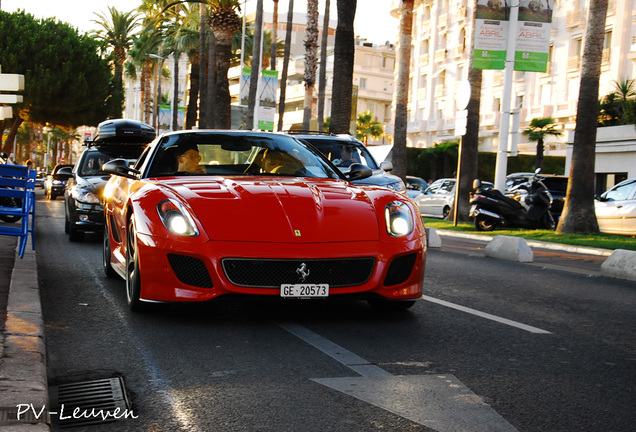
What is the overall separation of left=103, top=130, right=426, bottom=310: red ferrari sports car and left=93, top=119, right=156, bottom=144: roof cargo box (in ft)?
32.2

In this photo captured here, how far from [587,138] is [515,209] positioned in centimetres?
290

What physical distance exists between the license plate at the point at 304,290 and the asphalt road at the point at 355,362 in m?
0.14

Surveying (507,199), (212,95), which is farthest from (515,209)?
(212,95)

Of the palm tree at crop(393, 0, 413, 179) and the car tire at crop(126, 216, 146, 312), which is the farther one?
the palm tree at crop(393, 0, 413, 179)

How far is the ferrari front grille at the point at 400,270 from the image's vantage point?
5.96 meters

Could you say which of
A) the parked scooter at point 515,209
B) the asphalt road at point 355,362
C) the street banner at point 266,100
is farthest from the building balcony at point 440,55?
the asphalt road at point 355,362

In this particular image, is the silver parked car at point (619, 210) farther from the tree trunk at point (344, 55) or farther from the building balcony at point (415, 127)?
the building balcony at point (415, 127)

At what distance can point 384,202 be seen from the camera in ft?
20.5

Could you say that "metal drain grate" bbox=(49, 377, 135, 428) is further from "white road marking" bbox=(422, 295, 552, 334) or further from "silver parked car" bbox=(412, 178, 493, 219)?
"silver parked car" bbox=(412, 178, 493, 219)

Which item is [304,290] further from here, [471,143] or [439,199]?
[439,199]

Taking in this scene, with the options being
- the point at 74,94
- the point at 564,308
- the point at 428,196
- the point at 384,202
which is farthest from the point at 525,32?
the point at 74,94

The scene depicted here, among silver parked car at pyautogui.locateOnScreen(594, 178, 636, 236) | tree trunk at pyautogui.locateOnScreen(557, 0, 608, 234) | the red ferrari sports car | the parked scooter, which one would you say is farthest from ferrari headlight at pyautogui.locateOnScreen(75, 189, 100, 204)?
silver parked car at pyautogui.locateOnScreen(594, 178, 636, 236)

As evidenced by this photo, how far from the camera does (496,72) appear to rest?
63.8 meters

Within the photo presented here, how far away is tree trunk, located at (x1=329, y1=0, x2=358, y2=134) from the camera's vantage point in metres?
23.2
